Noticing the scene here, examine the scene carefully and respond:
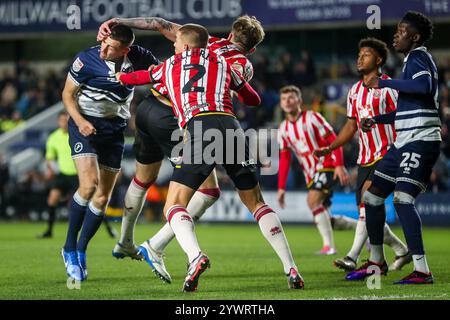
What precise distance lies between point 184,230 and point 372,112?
2.66 m

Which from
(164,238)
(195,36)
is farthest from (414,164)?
(164,238)

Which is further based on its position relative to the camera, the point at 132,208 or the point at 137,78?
the point at 132,208

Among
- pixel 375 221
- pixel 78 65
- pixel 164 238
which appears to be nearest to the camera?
pixel 375 221

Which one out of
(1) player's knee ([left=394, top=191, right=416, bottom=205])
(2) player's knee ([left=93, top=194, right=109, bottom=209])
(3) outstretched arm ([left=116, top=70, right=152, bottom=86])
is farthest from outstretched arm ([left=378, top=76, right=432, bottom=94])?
(2) player's knee ([left=93, top=194, right=109, bottom=209])

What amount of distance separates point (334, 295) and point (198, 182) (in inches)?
53.4

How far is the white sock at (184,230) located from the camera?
6625 mm

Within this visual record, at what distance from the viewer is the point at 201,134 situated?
6695mm

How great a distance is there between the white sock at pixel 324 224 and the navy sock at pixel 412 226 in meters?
3.97

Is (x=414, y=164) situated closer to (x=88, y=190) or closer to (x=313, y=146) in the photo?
(x=88, y=190)

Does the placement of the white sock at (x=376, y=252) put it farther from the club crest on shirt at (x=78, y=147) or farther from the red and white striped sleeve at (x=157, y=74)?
the club crest on shirt at (x=78, y=147)

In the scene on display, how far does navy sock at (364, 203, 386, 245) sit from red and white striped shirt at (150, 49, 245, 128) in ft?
5.74

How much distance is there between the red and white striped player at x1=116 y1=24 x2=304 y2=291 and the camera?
6.74 metres
